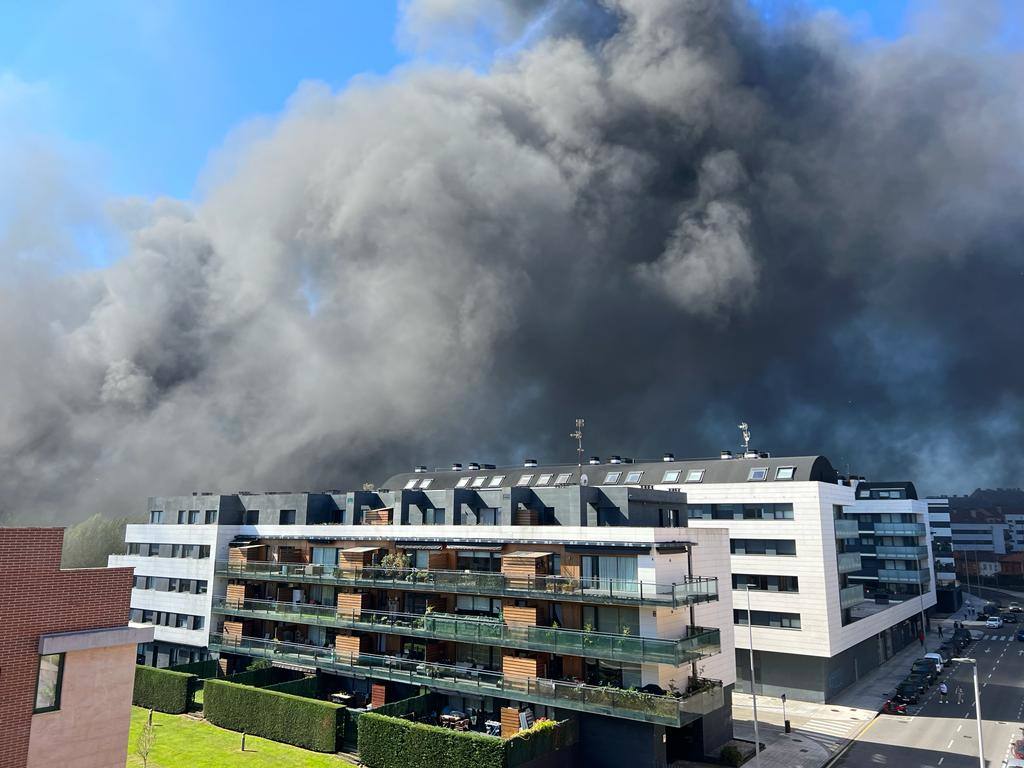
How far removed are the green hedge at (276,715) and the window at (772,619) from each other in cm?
2858

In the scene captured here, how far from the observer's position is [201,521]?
56.2m

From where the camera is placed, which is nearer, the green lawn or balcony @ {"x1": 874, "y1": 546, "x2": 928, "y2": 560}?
the green lawn

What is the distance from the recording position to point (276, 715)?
3725 cm

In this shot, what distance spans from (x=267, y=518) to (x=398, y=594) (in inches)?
685

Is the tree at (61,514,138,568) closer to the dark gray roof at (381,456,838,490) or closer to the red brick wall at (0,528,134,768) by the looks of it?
the dark gray roof at (381,456,838,490)

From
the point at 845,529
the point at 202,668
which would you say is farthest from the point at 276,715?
the point at 845,529

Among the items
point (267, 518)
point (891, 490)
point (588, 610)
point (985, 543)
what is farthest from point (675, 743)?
point (985, 543)

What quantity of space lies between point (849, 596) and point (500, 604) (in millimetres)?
29575

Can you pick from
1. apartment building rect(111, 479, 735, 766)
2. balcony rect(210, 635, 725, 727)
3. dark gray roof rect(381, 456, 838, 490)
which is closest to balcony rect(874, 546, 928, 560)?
dark gray roof rect(381, 456, 838, 490)

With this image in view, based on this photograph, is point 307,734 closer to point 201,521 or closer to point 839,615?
point 201,521

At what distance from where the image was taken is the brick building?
16.2 meters

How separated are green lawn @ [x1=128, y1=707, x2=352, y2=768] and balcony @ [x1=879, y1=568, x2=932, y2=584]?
220 feet

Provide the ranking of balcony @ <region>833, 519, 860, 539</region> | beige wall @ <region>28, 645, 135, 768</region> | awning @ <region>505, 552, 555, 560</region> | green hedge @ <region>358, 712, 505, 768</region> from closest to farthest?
beige wall @ <region>28, 645, 135, 768</region> < green hedge @ <region>358, 712, 505, 768</region> < awning @ <region>505, 552, 555, 560</region> < balcony @ <region>833, 519, 860, 539</region>

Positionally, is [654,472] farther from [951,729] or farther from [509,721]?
[509,721]
